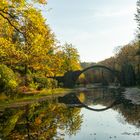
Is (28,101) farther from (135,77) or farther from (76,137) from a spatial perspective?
(135,77)

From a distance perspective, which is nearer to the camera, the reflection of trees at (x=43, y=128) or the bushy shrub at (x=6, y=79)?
the reflection of trees at (x=43, y=128)

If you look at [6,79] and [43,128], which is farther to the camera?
[6,79]

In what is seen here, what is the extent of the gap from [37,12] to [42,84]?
47.2 meters

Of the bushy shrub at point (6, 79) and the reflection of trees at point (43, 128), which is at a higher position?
the bushy shrub at point (6, 79)

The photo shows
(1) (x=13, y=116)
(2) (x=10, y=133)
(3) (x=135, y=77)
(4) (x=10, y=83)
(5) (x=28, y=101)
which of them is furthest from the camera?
(3) (x=135, y=77)

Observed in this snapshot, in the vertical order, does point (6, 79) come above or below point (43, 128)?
above

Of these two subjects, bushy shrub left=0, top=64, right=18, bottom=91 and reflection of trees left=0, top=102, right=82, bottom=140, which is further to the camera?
bushy shrub left=0, top=64, right=18, bottom=91

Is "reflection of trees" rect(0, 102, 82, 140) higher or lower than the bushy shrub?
lower

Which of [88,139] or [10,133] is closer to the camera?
[88,139]

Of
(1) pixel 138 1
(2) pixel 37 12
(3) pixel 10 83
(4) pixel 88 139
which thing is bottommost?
(4) pixel 88 139

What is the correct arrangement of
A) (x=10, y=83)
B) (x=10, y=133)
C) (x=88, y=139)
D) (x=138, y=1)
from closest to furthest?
(x=88, y=139), (x=10, y=133), (x=10, y=83), (x=138, y=1)

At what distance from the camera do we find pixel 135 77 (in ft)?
352

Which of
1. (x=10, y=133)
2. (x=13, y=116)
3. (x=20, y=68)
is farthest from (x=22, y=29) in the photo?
(x=20, y=68)

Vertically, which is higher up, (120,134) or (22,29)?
(22,29)
